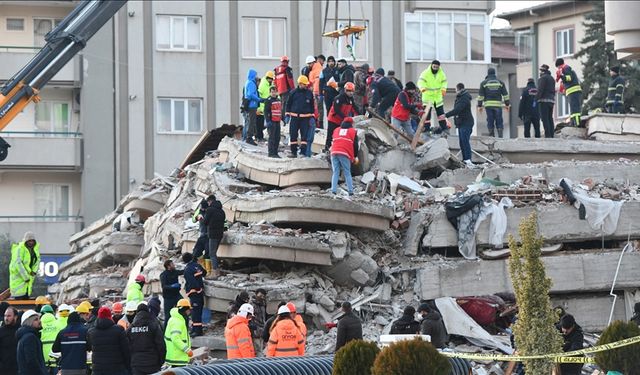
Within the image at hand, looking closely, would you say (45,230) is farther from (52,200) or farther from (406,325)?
(406,325)

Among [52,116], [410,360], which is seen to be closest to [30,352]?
[410,360]

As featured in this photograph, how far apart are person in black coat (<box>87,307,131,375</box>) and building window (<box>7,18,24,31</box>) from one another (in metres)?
37.1

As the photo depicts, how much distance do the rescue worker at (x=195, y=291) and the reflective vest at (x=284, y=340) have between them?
12.5 feet

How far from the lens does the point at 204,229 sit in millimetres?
28609

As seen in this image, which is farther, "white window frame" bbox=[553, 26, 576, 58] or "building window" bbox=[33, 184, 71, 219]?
"white window frame" bbox=[553, 26, 576, 58]

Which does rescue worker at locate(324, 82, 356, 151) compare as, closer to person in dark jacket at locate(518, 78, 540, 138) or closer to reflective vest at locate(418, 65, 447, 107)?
reflective vest at locate(418, 65, 447, 107)

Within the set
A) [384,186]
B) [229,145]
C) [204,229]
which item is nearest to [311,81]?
[229,145]

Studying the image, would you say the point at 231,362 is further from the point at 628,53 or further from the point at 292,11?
the point at 292,11

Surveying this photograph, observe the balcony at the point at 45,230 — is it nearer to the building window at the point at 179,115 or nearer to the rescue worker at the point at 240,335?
the building window at the point at 179,115

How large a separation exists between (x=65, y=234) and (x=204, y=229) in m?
27.4

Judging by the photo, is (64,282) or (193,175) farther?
(64,282)

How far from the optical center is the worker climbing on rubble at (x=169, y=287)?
27.1m

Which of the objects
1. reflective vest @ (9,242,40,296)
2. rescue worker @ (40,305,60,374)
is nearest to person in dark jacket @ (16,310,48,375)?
rescue worker @ (40,305,60,374)

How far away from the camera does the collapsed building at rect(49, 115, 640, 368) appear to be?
2825cm
